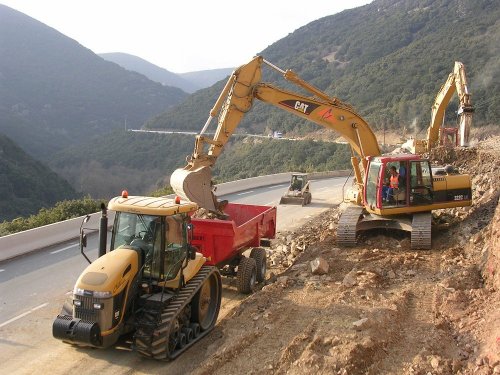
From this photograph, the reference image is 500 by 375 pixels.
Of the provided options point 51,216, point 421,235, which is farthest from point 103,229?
point 51,216

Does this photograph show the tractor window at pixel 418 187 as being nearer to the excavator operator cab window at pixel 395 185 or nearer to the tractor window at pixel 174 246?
the excavator operator cab window at pixel 395 185

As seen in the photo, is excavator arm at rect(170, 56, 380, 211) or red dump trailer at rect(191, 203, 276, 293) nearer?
red dump trailer at rect(191, 203, 276, 293)

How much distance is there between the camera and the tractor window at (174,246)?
755cm

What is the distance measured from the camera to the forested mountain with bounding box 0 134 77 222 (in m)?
41.8

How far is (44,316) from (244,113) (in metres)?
6.54

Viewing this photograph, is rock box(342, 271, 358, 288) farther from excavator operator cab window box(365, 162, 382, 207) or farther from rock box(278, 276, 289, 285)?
excavator operator cab window box(365, 162, 382, 207)

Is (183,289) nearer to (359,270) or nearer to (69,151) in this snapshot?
(359,270)

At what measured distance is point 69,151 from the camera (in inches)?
3445

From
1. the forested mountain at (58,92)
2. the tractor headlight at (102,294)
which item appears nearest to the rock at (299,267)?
the tractor headlight at (102,294)

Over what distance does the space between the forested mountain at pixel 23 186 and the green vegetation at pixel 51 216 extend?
2347 cm

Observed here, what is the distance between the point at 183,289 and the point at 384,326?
9.80ft

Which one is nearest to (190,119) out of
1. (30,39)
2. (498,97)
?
(498,97)

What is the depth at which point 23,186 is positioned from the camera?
44938 millimetres

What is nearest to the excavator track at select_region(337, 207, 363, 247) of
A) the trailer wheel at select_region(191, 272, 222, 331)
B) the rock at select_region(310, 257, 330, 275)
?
the rock at select_region(310, 257, 330, 275)
